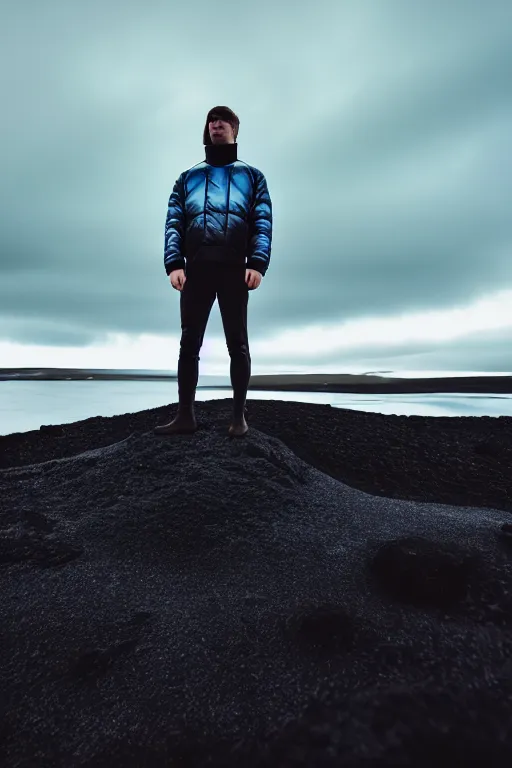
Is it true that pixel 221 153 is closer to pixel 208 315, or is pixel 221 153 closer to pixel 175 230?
pixel 175 230

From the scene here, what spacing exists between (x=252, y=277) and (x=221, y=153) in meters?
1.17

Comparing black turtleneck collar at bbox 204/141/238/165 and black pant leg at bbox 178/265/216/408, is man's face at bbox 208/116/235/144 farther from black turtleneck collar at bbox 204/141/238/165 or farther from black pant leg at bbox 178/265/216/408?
black pant leg at bbox 178/265/216/408

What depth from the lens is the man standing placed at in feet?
14.4

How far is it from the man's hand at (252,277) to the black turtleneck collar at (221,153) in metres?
1.04

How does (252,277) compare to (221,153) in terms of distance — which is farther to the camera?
(221,153)

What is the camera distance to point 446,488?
17.1 feet

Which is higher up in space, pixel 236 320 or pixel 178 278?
pixel 178 278

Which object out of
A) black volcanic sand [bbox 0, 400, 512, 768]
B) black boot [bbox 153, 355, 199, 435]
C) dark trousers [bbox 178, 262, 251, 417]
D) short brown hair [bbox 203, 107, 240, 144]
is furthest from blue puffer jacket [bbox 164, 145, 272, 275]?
black volcanic sand [bbox 0, 400, 512, 768]

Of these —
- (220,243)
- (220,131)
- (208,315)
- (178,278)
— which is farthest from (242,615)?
(220,131)

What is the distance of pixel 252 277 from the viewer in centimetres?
436

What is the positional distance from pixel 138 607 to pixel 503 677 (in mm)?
1720

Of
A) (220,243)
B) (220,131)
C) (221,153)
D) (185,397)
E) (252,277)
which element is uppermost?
(220,131)

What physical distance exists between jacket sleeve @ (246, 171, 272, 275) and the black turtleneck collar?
28 cm

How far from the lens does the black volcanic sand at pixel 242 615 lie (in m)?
1.81
